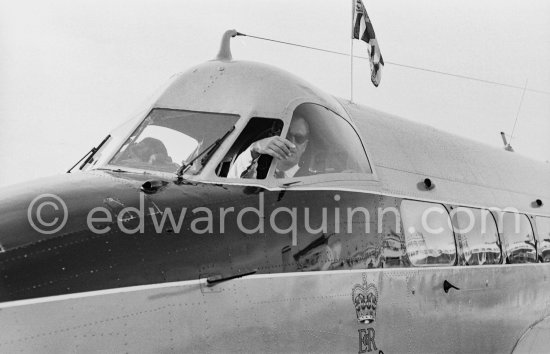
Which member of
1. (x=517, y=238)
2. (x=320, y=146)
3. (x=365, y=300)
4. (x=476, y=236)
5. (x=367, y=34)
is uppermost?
(x=367, y=34)

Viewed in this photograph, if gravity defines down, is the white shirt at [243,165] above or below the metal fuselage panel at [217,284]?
above

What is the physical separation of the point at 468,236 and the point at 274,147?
10.5 ft

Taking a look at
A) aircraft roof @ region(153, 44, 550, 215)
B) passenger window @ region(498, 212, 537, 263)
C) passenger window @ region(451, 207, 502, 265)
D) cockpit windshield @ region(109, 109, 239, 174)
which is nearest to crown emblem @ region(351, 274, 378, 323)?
aircraft roof @ region(153, 44, 550, 215)

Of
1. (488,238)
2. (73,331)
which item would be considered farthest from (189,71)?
(488,238)

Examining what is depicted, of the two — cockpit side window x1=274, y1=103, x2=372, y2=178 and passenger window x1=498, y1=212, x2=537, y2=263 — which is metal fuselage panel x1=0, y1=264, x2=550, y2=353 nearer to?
passenger window x1=498, y1=212, x2=537, y2=263

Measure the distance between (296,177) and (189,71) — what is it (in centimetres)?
169

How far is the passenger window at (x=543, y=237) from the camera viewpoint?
9359mm

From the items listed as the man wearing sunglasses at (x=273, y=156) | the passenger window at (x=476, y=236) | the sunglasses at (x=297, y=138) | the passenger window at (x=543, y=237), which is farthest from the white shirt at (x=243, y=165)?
the passenger window at (x=543, y=237)

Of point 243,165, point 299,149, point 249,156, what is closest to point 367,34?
point 299,149

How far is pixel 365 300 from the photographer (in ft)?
18.6

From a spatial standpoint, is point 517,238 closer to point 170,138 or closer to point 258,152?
point 258,152

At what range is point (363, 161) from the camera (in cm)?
641

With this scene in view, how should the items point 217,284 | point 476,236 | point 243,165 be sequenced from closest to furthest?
1. point 217,284
2. point 243,165
3. point 476,236

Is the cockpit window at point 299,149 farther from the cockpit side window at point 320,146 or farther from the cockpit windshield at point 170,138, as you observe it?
the cockpit windshield at point 170,138
